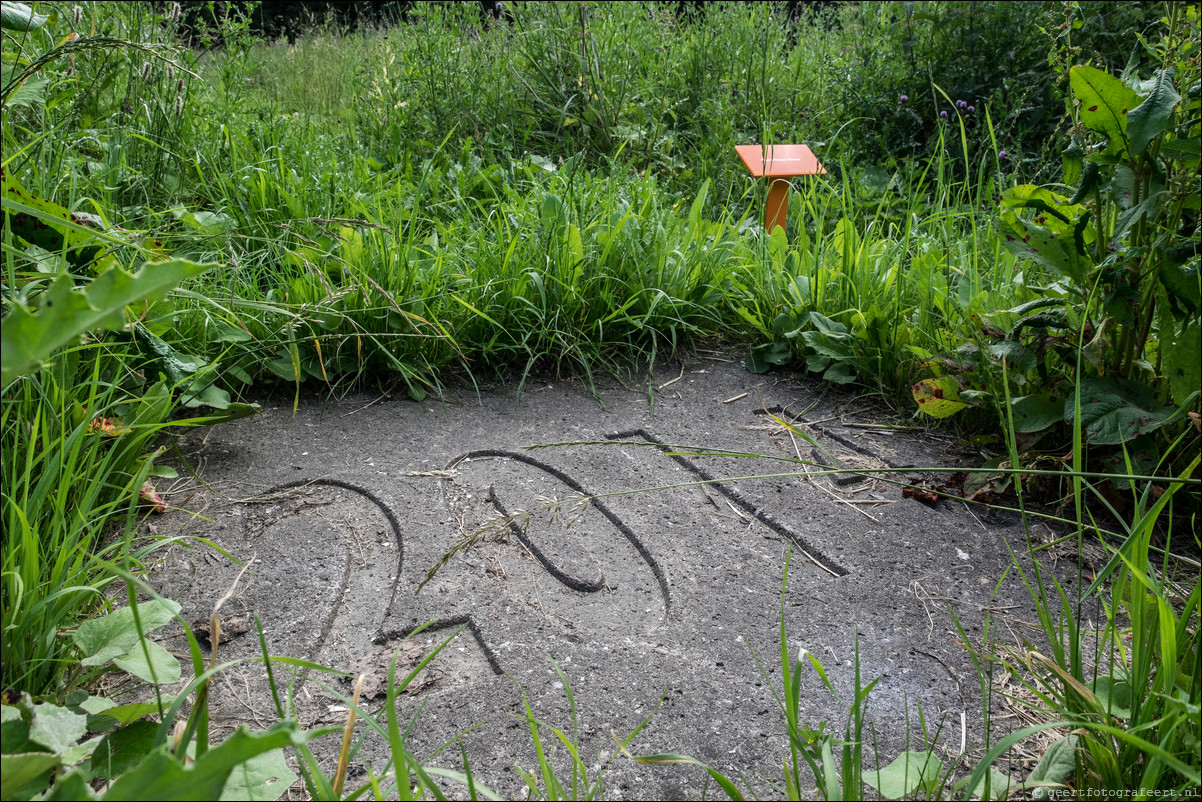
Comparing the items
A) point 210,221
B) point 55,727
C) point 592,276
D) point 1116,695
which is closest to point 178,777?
point 55,727

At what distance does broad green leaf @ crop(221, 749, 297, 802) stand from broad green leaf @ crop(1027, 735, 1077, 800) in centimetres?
88

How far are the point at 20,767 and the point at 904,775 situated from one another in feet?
3.08

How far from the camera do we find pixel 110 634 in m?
1.08

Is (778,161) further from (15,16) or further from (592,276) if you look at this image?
(15,16)

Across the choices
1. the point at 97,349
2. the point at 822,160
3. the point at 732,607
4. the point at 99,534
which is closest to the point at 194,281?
the point at 97,349

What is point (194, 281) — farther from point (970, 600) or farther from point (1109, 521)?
point (1109, 521)

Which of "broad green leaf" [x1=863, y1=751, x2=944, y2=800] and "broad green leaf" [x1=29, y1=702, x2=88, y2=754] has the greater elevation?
"broad green leaf" [x1=29, y1=702, x2=88, y2=754]

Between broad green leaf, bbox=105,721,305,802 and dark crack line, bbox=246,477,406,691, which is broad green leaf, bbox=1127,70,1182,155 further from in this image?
broad green leaf, bbox=105,721,305,802

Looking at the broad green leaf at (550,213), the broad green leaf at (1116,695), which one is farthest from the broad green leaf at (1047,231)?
the broad green leaf at (550,213)

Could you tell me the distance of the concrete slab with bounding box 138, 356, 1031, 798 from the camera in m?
1.19

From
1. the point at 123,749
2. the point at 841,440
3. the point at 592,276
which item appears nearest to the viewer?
the point at 123,749

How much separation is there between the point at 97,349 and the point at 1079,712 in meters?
1.82

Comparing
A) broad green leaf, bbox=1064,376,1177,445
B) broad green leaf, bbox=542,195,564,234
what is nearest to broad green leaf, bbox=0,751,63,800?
broad green leaf, bbox=1064,376,1177,445

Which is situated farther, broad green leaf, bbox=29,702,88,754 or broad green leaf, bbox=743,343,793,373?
broad green leaf, bbox=743,343,793,373
